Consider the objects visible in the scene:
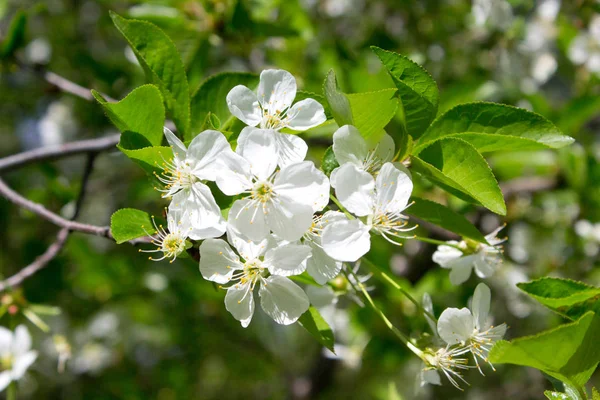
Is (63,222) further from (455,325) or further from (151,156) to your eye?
(455,325)

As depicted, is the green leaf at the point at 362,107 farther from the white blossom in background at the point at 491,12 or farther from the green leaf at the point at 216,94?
the white blossom in background at the point at 491,12

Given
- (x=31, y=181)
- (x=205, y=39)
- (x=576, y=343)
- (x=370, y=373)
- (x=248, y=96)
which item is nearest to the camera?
(x=576, y=343)

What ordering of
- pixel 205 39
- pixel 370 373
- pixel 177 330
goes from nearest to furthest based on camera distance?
1. pixel 205 39
2. pixel 177 330
3. pixel 370 373

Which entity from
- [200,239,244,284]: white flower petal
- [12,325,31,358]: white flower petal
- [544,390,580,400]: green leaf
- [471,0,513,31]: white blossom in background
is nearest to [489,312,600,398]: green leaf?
[544,390,580,400]: green leaf

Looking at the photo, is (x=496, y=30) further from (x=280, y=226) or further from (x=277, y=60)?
(x=280, y=226)

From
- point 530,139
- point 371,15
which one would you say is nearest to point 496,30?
point 371,15

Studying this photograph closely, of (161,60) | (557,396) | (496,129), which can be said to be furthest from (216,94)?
(557,396)
